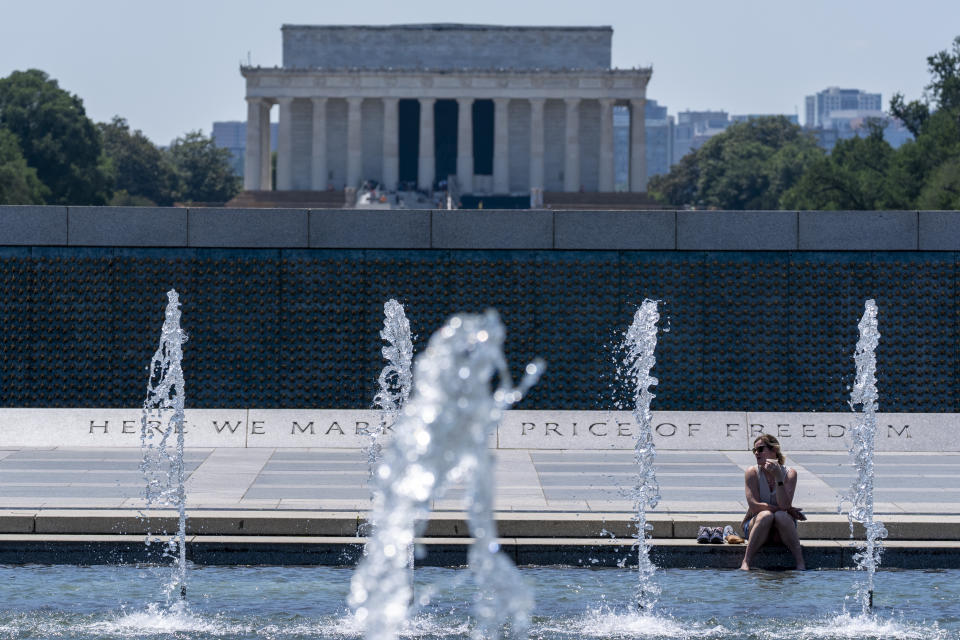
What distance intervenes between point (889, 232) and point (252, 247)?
8882mm

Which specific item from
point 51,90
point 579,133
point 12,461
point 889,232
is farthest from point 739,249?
point 579,133

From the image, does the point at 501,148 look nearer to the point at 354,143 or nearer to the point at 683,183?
the point at 354,143

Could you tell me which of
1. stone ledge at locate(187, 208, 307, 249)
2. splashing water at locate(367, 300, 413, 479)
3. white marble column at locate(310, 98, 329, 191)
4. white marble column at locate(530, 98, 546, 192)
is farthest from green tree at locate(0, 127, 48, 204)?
splashing water at locate(367, 300, 413, 479)

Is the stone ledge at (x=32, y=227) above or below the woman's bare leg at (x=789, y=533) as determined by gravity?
above

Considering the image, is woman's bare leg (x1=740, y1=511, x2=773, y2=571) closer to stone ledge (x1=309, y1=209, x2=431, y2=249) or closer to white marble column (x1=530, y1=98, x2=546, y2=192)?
stone ledge (x1=309, y1=209, x2=431, y2=249)

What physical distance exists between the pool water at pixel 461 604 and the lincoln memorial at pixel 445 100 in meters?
83.7

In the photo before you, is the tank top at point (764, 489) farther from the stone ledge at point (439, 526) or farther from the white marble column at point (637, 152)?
the white marble column at point (637, 152)

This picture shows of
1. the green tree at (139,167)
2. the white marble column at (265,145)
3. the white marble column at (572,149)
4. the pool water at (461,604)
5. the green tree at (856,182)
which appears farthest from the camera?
the green tree at (139,167)

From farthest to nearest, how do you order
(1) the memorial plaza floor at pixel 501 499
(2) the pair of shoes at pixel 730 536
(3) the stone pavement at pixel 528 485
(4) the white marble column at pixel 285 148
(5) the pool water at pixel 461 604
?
(4) the white marble column at pixel 285 148 → (3) the stone pavement at pixel 528 485 → (1) the memorial plaza floor at pixel 501 499 → (2) the pair of shoes at pixel 730 536 → (5) the pool water at pixel 461 604

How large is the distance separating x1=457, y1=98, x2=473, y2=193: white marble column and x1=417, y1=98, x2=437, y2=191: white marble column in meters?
1.78

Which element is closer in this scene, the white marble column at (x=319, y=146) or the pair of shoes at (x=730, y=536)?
the pair of shoes at (x=730, y=536)

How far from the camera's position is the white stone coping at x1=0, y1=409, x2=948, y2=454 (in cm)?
2128

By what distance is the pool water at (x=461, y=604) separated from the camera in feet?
36.2

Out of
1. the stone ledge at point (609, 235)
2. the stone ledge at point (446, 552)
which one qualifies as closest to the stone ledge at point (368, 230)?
the stone ledge at point (609, 235)
